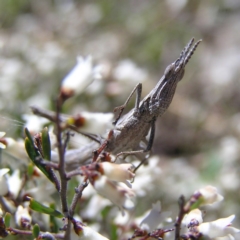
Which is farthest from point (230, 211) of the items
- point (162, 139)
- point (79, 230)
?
point (79, 230)

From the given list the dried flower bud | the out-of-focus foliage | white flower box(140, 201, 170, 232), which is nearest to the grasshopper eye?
white flower box(140, 201, 170, 232)

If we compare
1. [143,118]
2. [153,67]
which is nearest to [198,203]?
[143,118]

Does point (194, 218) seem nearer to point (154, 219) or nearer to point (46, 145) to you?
point (154, 219)

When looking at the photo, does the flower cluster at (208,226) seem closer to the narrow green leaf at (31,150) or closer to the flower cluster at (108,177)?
the flower cluster at (108,177)

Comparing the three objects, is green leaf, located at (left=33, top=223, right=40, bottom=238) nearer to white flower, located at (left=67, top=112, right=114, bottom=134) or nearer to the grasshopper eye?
white flower, located at (left=67, top=112, right=114, bottom=134)

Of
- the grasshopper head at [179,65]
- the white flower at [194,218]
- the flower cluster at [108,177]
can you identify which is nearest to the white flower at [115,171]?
the flower cluster at [108,177]

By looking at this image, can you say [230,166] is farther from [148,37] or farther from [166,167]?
[148,37]

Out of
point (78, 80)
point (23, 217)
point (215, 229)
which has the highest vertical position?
point (78, 80)

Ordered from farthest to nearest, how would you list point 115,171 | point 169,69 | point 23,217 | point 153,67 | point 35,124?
point 153,67
point 35,124
point 169,69
point 23,217
point 115,171
